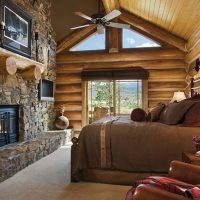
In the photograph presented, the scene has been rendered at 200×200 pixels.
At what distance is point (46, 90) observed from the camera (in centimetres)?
611

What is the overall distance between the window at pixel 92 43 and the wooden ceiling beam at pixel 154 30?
0.87m

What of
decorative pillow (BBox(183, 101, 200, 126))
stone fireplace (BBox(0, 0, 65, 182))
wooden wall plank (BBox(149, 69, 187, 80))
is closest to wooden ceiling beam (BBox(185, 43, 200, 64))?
wooden wall plank (BBox(149, 69, 187, 80))

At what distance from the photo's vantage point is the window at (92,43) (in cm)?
696

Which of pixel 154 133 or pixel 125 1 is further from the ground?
pixel 125 1

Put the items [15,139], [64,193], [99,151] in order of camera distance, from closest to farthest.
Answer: [64,193] → [99,151] → [15,139]

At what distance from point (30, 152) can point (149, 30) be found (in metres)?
4.50

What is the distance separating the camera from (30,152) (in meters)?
4.05

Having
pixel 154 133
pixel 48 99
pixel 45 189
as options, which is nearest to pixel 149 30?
pixel 48 99

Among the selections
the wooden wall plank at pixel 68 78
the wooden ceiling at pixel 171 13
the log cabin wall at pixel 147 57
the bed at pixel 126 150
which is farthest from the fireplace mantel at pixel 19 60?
the wooden ceiling at pixel 171 13

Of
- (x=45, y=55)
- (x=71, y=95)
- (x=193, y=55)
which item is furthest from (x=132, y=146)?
(x=71, y=95)

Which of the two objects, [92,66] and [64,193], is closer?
[64,193]

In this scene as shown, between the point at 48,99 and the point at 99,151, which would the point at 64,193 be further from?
the point at 48,99

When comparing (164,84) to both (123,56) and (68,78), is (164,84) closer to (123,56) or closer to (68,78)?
(123,56)

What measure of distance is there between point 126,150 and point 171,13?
353cm
